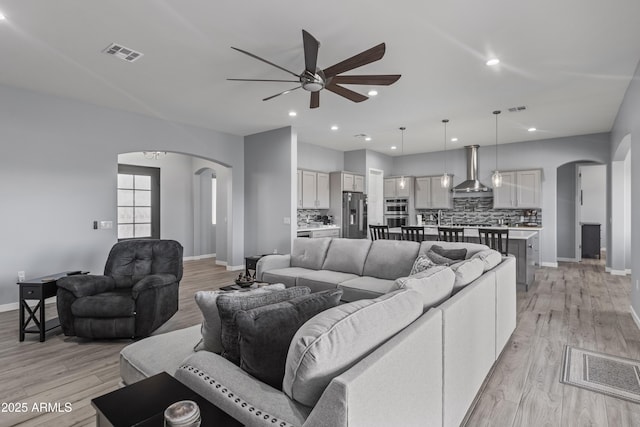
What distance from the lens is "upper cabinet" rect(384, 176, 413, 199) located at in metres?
9.23

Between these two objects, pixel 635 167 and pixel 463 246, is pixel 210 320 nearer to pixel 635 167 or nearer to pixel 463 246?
pixel 463 246

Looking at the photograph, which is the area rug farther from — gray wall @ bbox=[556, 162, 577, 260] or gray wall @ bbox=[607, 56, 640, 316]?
gray wall @ bbox=[556, 162, 577, 260]

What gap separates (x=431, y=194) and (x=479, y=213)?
1281 mm

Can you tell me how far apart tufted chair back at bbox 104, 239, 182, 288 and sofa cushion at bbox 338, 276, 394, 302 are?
1889 millimetres

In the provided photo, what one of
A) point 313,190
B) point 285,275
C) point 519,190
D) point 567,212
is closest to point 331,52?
point 285,275

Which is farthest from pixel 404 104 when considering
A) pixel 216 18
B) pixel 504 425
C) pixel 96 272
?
pixel 96 272

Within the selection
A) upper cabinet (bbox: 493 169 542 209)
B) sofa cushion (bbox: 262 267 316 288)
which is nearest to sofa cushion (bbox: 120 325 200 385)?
sofa cushion (bbox: 262 267 316 288)

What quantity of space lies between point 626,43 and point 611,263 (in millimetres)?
5148

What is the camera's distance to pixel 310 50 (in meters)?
2.79

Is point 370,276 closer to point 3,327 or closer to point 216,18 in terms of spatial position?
point 216,18

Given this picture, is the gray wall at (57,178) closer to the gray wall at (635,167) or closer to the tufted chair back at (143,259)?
the tufted chair back at (143,259)

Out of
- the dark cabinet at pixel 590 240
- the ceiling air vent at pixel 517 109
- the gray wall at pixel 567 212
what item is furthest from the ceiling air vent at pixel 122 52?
the dark cabinet at pixel 590 240

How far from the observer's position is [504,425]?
200cm

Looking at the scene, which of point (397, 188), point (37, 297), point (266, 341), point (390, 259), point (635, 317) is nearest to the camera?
point (266, 341)
